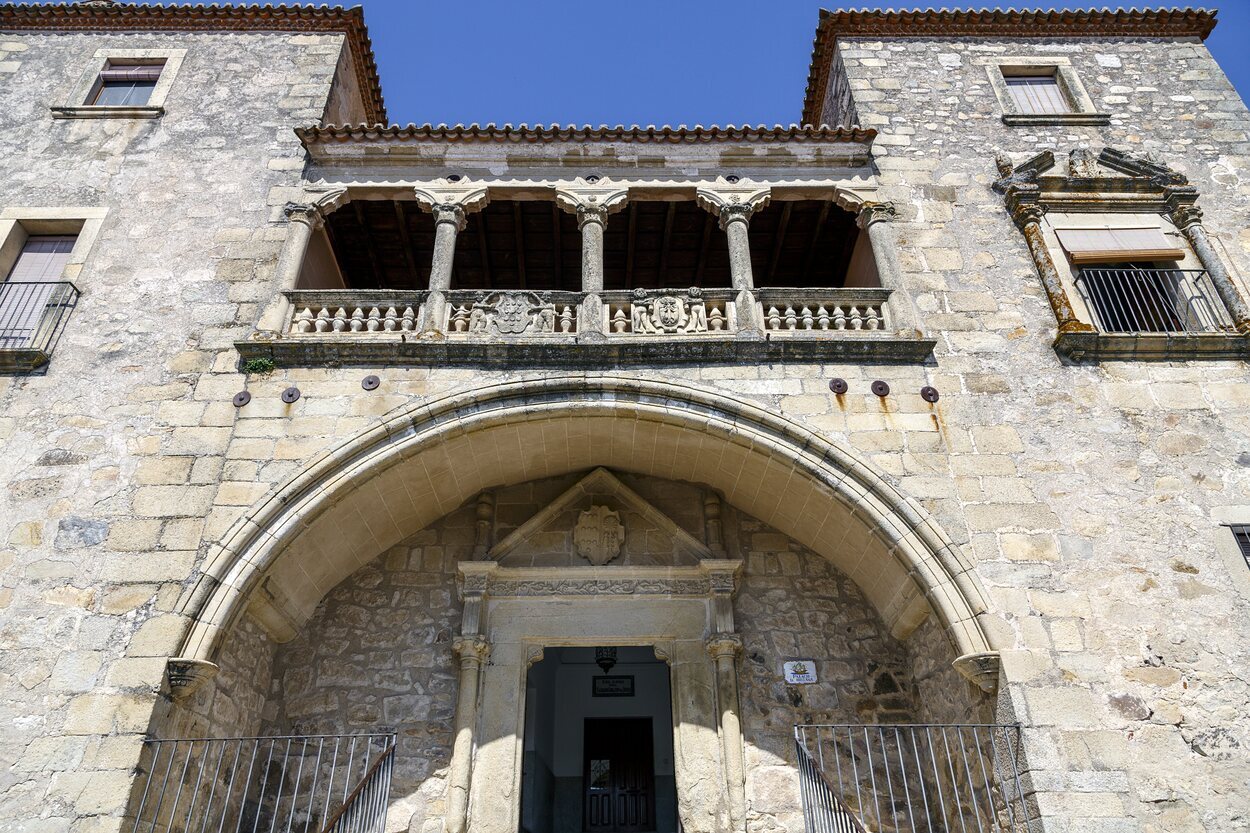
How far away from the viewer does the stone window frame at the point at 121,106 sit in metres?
8.64

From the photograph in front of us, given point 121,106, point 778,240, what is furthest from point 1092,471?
point 121,106

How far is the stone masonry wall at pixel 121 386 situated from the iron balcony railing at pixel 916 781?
474 cm

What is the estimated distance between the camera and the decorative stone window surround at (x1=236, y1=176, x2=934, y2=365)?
6875mm

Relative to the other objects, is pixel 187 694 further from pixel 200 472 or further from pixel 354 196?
pixel 354 196

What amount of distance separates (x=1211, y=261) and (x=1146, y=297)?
1.98ft

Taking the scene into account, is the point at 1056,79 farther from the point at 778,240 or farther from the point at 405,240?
the point at 405,240

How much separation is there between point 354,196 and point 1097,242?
7.41m

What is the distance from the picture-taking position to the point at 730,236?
779cm

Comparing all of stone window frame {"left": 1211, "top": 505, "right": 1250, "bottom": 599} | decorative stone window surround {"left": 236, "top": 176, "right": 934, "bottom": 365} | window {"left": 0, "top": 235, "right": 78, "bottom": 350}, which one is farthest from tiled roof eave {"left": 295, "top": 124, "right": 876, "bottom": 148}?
stone window frame {"left": 1211, "top": 505, "right": 1250, "bottom": 599}

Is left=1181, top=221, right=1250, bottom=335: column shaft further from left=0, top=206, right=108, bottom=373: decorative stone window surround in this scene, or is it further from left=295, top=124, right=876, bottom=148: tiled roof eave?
left=0, top=206, right=108, bottom=373: decorative stone window surround

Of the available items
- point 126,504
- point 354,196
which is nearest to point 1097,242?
point 354,196

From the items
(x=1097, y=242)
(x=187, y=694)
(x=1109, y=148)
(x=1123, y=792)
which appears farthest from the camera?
(x=1109, y=148)

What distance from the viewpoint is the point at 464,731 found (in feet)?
21.8

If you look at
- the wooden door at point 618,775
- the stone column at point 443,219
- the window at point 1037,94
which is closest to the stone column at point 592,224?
the stone column at point 443,219
